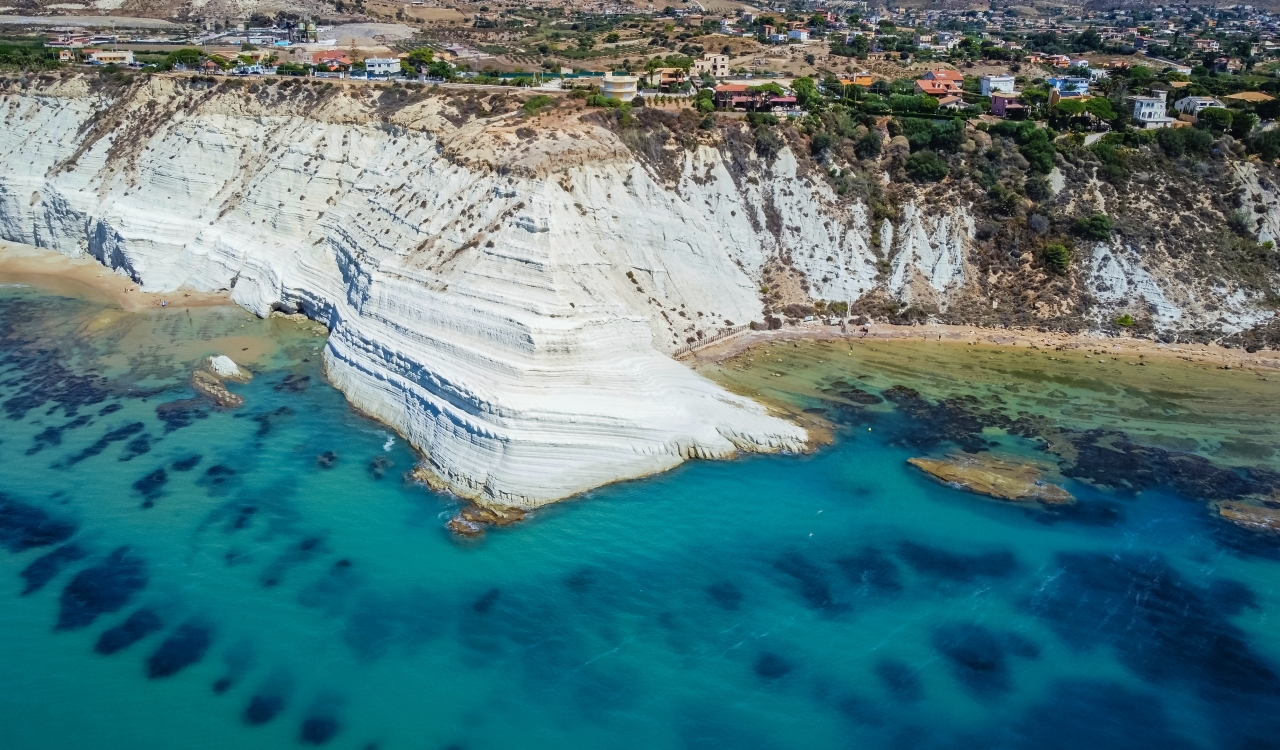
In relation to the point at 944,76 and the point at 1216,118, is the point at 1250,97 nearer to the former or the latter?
the point at 1216,118

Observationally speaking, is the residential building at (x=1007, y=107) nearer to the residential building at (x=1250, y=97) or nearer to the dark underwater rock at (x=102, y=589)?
the residential building at (x=1250, y=97)

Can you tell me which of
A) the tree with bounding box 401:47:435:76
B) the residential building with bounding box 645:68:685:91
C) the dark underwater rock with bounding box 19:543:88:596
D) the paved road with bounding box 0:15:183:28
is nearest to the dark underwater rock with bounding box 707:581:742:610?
the dark underwater rock with bounding box 19:543:88:596

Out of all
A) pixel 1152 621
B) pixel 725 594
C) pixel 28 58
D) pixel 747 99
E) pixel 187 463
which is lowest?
pixel 1152 621

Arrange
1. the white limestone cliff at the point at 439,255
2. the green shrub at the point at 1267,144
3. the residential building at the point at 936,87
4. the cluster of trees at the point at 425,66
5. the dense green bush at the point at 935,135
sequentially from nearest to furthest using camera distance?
the white limestone cliff at the point at 439,255, the green shrub at the point at 1267,144, the dense green bush at the point at 935,135, the cluster of trees at the point at 425,66, the residential building at the point at 936,87

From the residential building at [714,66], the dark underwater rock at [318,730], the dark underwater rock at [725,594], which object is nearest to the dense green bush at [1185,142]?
the residential building at [714,66]

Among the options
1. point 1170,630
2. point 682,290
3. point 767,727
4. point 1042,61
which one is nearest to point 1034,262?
point 682,290

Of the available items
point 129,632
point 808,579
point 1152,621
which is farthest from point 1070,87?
point 129,632

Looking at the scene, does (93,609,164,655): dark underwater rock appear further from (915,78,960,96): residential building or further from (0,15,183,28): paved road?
(0,15,183,28): paved road
